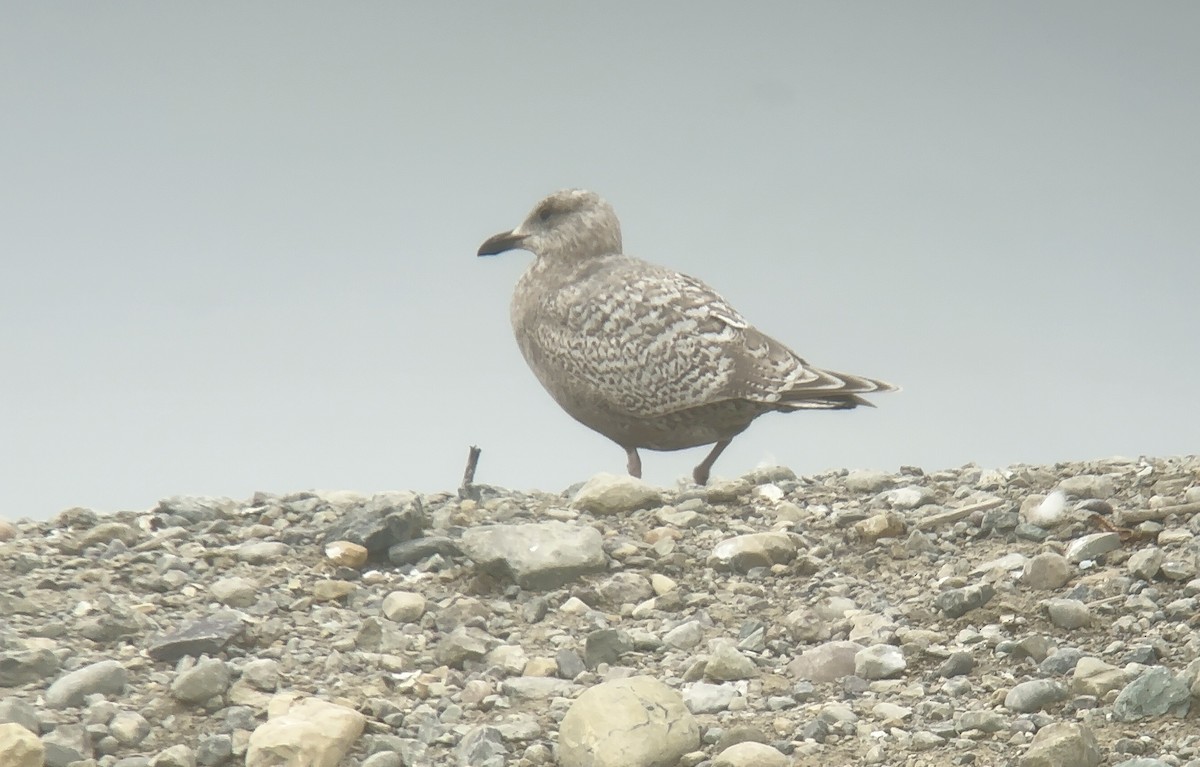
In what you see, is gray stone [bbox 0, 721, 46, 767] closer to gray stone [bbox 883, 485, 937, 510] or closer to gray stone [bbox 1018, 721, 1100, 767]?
gray stone [bbox 1018, 721, 1100, 767]

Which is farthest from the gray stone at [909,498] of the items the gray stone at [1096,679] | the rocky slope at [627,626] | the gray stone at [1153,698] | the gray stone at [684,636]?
the gray stone at [1153,698]

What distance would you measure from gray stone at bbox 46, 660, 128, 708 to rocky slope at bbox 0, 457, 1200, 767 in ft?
0.03

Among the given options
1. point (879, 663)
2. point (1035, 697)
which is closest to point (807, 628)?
point (879, 663)

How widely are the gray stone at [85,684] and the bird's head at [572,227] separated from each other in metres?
4.28

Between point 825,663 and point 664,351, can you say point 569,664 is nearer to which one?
point 825,663

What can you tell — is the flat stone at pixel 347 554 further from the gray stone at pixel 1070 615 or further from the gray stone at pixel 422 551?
the gray stone at pixel 1070 615

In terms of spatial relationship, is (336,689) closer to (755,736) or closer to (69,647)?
(69,647)

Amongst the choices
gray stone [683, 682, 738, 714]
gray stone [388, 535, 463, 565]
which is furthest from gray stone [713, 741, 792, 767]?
gray stone [388, 535, 463, 565]

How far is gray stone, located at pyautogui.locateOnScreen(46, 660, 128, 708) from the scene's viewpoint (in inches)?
185

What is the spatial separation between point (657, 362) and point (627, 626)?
2.44 m

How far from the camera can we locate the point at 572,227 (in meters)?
8.47

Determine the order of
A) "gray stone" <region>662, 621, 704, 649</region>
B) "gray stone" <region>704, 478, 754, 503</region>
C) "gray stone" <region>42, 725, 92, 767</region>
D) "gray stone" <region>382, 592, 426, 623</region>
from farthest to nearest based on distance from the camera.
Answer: "gray stone" <region>704, 478, 754, 503</region> < "gray stone" <region>382, 592, 426, 623</region> < "gray stone" <region>662, 621, 704, 649</region> < "gray stone" <region>42, 725, 92, 767</region>

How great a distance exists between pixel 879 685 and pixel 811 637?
531mm

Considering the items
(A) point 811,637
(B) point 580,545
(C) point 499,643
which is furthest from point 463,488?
(A) point 811,637
